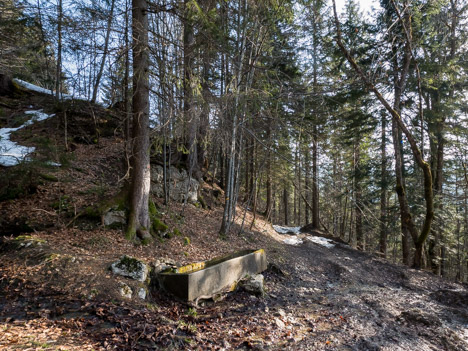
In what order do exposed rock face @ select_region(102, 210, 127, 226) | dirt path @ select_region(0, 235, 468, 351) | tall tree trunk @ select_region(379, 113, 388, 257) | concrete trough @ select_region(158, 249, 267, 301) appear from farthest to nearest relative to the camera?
tall tree trunk @ select_region(379, 113, 388, 257) → exposed rock face @ select_region(102, 210, 127, 226) → concrete trough @ select_region(158, 249, 267, 301) → dirt path @ select_region(0, 235, 468, 351)

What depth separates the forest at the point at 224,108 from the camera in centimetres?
590

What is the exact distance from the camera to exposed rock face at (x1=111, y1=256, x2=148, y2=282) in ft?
14.9

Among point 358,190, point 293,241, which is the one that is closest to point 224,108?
point 293,241

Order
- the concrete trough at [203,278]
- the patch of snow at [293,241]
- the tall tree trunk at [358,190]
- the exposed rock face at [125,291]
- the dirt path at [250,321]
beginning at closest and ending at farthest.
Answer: the dirt path at [250,321], the exposed rock face at [125,291], the concrete trough at [203,278], the patch of snow at [293,241], the tall tree trunk at [358,190]

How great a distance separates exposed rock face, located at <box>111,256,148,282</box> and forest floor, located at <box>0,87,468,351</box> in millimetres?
166

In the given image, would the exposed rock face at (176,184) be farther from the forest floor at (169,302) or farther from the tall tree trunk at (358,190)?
the tall tree trunk at (358,190)

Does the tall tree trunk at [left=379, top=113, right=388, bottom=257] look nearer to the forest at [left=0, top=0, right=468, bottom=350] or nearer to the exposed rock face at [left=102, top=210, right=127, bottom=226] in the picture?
the forest at [left=0, top=0, right=468, bottom=350]

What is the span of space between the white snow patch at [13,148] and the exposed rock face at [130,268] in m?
4.11

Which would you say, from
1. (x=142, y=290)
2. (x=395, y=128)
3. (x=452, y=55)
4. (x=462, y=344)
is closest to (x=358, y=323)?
(x=462, y=344)

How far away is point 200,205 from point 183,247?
4.18 meters

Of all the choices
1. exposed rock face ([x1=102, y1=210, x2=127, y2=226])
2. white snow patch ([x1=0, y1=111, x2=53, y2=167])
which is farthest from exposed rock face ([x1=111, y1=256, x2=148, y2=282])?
white snow patch ([x1=0, y1=111, x2=53, y2=167])

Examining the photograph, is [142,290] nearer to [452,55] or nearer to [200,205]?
[200,205]

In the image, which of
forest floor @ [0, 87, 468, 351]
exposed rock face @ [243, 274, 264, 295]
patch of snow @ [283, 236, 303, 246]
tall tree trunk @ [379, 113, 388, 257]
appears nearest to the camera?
forest floor @ [0, 87, 468, 351]

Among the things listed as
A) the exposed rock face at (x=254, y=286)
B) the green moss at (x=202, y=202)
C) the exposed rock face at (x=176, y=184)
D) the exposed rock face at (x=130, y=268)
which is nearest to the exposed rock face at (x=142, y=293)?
the exposed rock face at (x=130, y=268)
